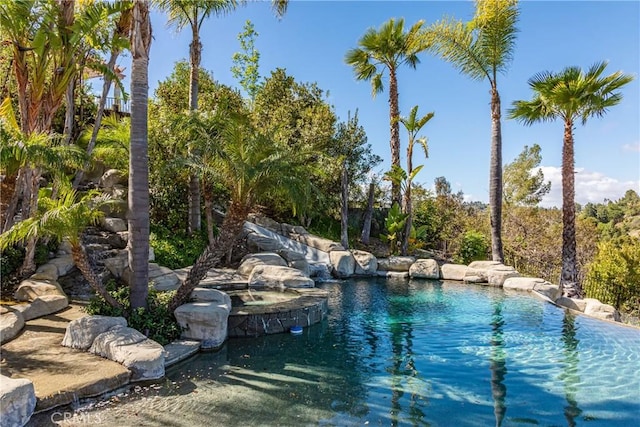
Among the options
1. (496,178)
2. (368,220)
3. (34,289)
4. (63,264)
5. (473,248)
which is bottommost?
(34,289)

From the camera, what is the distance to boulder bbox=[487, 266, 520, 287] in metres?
15.0

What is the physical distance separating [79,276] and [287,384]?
748 centimetres

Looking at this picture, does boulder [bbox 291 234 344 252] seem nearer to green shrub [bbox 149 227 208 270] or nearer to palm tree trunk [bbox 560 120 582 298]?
green shrub [bbox 149 227 208 270]

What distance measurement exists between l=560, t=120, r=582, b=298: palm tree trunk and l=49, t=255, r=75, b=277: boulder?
589 inches

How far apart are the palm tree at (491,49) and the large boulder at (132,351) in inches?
566

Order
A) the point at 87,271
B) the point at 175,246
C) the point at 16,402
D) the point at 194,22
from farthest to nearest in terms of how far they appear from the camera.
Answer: the point at 194,22 < the point at 175,246 < the point at 87,271 < the point at 16,402

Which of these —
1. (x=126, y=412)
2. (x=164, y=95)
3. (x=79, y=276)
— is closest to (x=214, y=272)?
(x=79, y=276)

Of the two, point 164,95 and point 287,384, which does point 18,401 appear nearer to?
point 287,384

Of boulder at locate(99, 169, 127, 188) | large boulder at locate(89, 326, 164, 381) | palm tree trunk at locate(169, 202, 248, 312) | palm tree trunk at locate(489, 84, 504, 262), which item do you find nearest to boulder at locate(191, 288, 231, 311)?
palm tree trunk at locate(169, 202, 248, 312)

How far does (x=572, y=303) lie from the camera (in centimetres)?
1221

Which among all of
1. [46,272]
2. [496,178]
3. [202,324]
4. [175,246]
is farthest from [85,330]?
[496,178]

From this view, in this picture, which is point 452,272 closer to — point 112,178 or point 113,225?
point 113,225

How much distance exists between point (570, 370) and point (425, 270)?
9.64 m

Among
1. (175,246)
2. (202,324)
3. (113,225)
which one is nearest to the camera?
(202,324)
